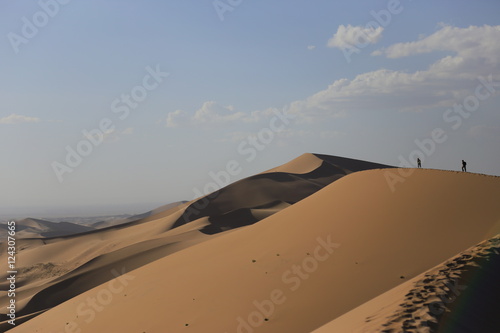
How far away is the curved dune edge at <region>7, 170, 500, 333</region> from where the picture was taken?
1116 centimetres

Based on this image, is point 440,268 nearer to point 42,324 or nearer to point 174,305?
point 174,305

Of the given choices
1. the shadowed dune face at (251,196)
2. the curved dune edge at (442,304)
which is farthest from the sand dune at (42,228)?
the curved dune edge at (442,304)

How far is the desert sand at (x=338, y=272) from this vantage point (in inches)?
331

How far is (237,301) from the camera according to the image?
12156 mm

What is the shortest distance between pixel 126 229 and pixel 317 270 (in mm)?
45658
